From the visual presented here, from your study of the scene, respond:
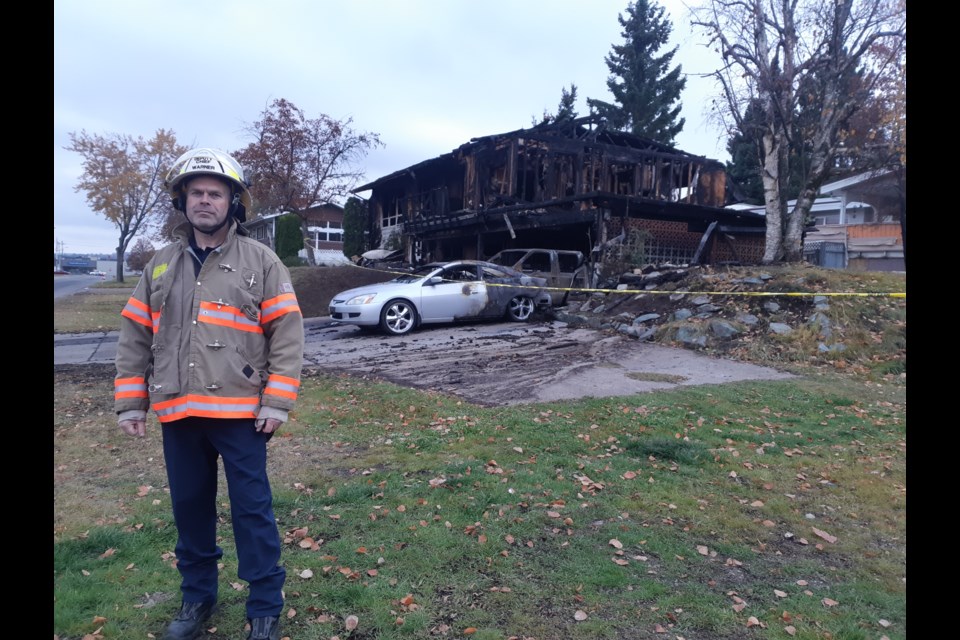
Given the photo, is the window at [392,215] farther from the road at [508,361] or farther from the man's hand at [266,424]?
the man's hand at [266,424]

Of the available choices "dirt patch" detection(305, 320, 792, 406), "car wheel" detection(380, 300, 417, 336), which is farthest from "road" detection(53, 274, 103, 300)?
"dirt patch" detection(305, 320, 792, 406)

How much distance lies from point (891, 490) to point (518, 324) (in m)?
9.61

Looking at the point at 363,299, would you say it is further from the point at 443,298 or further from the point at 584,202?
the point at 584,202

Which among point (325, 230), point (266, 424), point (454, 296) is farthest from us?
point (325, 230)

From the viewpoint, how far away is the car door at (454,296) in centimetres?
1287

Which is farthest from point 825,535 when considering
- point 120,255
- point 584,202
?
point 120,255

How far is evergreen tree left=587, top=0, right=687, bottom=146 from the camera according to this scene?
44.6 metres

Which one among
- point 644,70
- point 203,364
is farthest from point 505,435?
point 644,70

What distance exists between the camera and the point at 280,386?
2709mm

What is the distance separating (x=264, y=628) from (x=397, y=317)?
32.6ft

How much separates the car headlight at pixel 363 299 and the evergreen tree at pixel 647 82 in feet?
120

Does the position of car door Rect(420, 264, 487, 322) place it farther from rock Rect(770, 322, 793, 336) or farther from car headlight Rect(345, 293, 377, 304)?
rock Rect(770, 322, 793, 336)

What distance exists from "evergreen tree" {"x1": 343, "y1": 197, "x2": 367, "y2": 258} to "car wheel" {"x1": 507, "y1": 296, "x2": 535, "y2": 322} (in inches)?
906

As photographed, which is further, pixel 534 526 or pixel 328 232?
pixel 328 232
